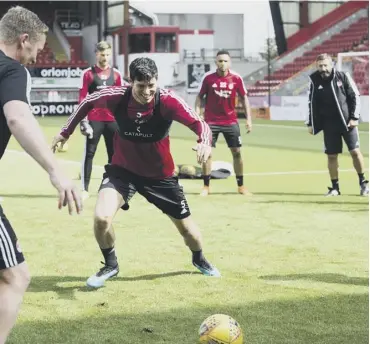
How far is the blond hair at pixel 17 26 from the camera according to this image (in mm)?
4473

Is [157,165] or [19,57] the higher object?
[19,57]

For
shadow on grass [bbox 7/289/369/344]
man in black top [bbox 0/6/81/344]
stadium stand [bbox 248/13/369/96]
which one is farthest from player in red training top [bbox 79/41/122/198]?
stadium stand [bbox 248/13/369/96]

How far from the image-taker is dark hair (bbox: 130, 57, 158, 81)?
6.62 metres

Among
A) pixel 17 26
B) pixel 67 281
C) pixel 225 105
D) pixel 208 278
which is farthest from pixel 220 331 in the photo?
pixel 225 105

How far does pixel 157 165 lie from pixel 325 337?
2.25m

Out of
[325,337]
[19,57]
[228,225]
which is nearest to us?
[19,57]

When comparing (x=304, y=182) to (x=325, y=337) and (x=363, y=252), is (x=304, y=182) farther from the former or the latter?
(x=325, y=337)

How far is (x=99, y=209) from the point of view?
694 centimetres

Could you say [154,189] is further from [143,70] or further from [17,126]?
[17,126]

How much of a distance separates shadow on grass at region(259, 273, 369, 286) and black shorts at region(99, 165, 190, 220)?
94cm

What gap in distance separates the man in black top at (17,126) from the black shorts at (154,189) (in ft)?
8.78

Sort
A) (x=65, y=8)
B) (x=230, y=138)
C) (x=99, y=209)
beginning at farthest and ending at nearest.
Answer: (x=65, y=8)
(x=230, y=138)
(x=99, y=209)

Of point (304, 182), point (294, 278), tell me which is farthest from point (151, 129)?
point (304, 182)

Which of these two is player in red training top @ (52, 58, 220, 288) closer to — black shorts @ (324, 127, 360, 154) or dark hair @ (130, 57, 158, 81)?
dark hair @ (130, 57, 158, 81)
